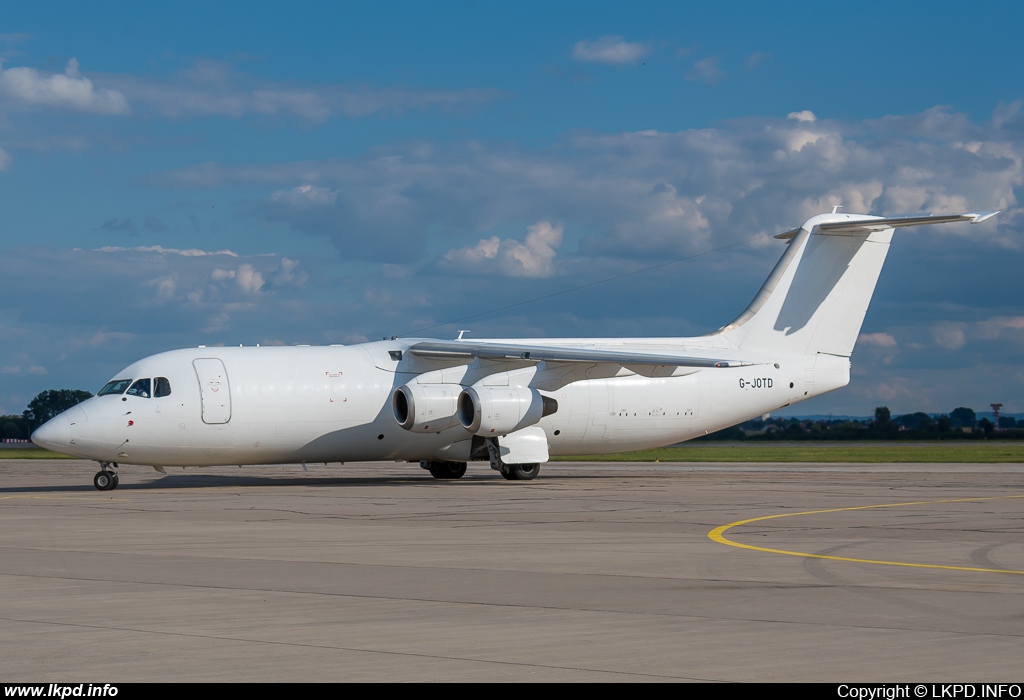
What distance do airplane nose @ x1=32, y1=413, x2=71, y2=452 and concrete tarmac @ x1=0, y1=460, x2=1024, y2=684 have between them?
4260mm

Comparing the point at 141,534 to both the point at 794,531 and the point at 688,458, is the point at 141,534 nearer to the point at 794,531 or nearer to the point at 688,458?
the point at 794,531

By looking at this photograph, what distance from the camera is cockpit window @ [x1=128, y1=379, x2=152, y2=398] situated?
2942 centimetres

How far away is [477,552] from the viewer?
14.9 m

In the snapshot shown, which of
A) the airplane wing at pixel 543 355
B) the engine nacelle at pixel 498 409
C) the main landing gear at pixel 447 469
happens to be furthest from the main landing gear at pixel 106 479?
the main landing gear at pixel 447 469

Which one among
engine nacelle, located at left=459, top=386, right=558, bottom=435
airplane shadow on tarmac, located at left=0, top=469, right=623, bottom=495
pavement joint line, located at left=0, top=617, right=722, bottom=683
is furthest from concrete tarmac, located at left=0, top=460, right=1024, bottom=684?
airplane shadow on tarmac, located at left=0, top=469, right=623, bottom=495

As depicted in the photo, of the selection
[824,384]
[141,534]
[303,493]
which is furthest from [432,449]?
[141,534]

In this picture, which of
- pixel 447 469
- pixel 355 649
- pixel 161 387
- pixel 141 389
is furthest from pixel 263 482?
pixel 355 649

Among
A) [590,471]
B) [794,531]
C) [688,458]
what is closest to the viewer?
[794,531]

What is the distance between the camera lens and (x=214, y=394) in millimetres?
29750

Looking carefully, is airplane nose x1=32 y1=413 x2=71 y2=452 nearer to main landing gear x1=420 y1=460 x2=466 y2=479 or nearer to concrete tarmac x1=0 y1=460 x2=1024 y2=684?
concrete tarmac x1=0 y1=460 x2=1024 y2=684

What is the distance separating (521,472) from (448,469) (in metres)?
2.97

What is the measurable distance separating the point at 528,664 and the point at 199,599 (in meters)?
4.25

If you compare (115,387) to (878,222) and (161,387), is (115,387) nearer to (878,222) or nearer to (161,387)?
(161,387)
